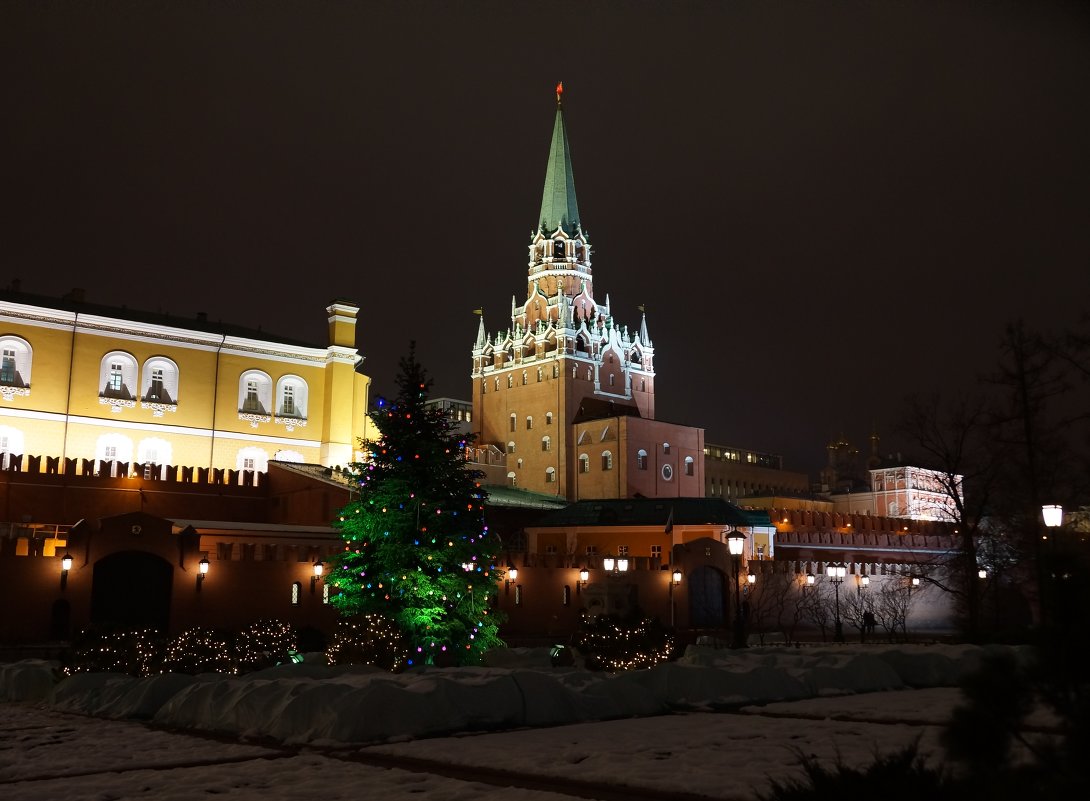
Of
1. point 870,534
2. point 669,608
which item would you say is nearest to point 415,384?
point 669,608

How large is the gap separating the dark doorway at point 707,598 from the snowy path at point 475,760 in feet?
81.8

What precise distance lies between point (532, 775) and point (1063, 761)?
5.62 m

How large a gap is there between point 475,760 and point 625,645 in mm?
9363

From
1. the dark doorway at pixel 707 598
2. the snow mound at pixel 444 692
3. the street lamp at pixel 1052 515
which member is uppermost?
the street lamp at pixel 1052 515

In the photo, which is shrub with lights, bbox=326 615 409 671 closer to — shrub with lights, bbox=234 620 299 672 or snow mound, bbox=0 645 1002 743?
shrub with lights, bbox=234 620 299 672

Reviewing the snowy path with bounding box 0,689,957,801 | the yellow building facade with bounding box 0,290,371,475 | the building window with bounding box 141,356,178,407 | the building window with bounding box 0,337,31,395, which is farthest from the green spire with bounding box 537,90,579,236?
the snowy path with bounding box 0,689,957,801

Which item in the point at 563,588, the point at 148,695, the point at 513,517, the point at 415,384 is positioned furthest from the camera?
the point at 513,517

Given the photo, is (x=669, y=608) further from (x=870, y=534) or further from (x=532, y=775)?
(x=532, y=775)

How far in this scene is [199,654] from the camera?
57.7 ft

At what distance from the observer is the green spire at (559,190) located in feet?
286

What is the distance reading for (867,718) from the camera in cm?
1339

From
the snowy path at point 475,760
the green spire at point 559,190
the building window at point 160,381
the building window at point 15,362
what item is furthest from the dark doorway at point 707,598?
the green spire at point 559,190

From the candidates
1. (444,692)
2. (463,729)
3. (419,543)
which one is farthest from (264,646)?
(463,729)

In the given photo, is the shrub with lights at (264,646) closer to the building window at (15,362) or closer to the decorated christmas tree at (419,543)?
the decorated christmas tree at (419,543)
